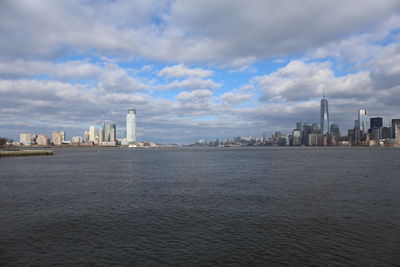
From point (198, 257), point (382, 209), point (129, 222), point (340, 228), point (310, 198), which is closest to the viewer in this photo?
point (198, 257)

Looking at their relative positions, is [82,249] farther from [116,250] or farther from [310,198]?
[310,198]

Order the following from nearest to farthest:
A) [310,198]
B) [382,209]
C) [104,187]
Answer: [382,209], [310,198], [104,187]

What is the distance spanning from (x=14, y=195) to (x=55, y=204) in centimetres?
1114

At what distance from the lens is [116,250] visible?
20.9 m

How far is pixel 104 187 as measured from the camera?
49750 millimetres

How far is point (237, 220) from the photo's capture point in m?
28.3

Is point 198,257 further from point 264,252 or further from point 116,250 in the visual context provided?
point 116,250

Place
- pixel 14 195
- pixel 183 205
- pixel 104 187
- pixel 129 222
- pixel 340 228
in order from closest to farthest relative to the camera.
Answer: pixel 340 228
pixel 129 222
pixel 183 205
pixel 14 195
pixel 104 187

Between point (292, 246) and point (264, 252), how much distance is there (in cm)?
262

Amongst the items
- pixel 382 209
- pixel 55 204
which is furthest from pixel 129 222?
pixel 382 209

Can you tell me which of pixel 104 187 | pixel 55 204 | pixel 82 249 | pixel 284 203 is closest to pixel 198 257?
pixel 82 249

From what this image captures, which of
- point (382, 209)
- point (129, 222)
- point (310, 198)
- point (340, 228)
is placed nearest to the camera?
point (340, 228)

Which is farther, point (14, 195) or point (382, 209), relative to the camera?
point (14, 195)

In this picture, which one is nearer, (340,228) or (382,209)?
(340,228)
